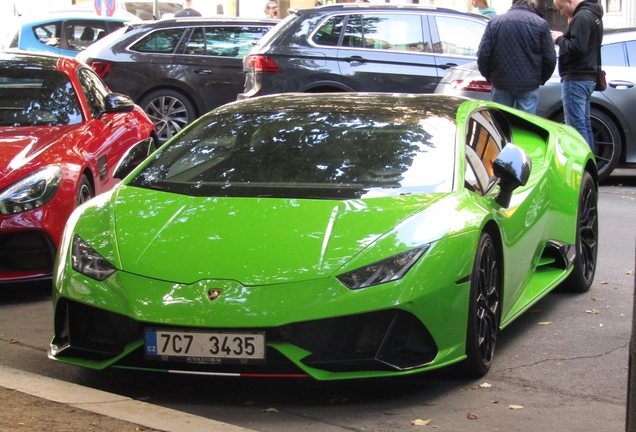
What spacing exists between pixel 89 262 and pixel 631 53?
28.5 feet

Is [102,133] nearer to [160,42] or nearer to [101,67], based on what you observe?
[101,67]

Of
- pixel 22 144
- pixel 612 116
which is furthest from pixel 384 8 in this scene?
pixel 22 144

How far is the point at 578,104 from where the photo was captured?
11.2m

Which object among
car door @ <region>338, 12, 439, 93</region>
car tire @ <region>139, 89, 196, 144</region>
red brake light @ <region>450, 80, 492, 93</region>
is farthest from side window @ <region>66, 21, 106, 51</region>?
red brake light @ <region>450, 80, 492, 93</region>

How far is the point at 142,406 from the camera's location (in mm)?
4695

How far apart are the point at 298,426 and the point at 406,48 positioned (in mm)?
9265

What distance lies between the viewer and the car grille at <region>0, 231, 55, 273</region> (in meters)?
7.00

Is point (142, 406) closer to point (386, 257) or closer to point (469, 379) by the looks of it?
point (386, 257)

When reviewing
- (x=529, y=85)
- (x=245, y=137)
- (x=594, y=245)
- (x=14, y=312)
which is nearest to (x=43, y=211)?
(x=14, y=312)

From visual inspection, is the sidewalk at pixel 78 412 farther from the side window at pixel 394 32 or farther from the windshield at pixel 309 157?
the side window at pixel 394 32

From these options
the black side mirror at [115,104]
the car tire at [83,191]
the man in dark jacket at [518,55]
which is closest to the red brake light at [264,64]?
the man in dark jacket at [518,55]

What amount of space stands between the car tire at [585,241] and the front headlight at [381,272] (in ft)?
8.37

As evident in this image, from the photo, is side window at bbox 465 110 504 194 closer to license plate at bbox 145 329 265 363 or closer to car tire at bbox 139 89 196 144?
license plate at bbox 145 329 265 363

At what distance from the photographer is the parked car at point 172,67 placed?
15055mm
